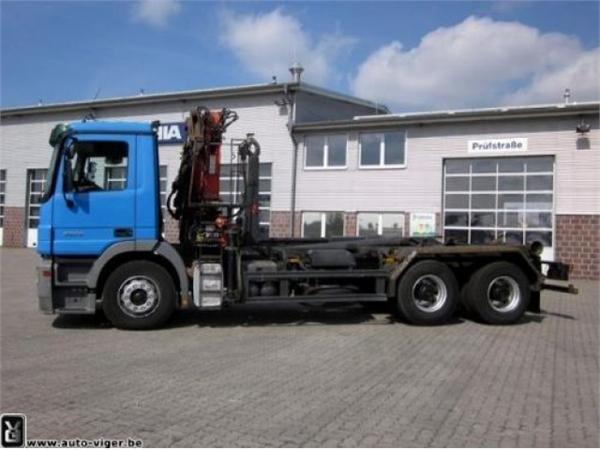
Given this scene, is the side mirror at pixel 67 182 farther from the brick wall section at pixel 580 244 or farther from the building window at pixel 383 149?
the brick wall section at pixel 580 244

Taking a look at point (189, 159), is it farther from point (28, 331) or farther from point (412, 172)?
point (412, 172)

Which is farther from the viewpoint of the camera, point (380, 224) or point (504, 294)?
point (380, 224)

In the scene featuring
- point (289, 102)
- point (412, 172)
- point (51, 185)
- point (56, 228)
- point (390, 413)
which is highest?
point (289, 102)

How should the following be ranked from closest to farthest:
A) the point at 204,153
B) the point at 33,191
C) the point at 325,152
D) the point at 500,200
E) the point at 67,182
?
the point at 67,182
the point at 204,153
the point at 500,200
the point at 325,152
the point at 33,191

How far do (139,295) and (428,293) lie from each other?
462 cm

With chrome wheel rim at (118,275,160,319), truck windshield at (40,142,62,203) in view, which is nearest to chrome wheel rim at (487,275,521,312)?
chrome wheel rim at (118,275,160,319)

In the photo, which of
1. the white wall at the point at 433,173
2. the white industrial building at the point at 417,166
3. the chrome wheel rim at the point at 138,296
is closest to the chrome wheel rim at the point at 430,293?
the chrome wheel rim at the point at 138,296

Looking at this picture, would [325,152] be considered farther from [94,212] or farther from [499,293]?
[94,212]

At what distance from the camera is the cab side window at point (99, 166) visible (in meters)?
10.3

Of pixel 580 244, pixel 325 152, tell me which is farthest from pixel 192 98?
pixel 580 244

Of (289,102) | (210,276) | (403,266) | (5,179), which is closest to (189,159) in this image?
(210,276)

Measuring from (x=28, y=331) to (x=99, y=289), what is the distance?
1195mm

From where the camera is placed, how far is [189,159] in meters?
11.2

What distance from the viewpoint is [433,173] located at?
24.0m
